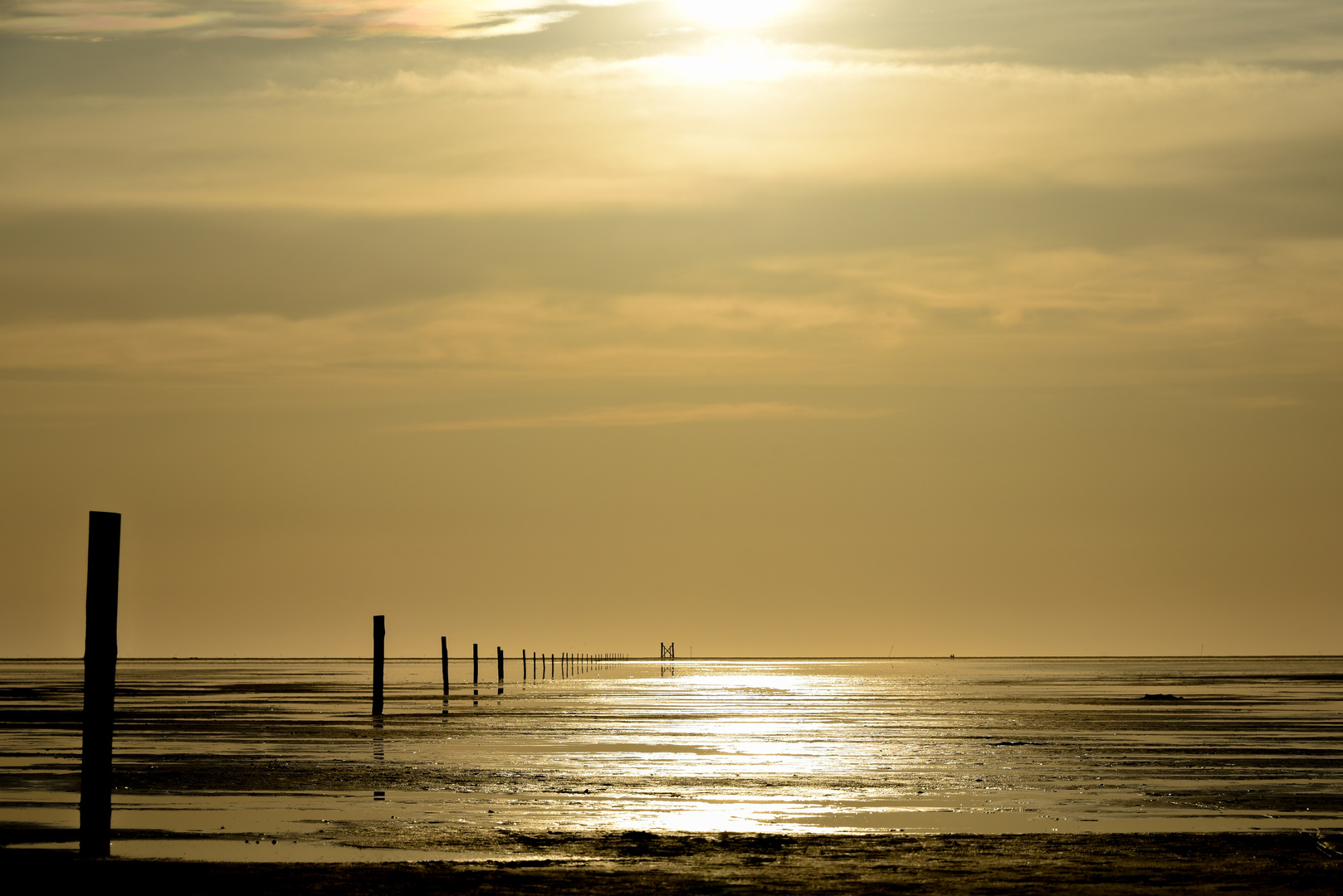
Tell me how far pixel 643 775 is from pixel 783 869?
11613mm

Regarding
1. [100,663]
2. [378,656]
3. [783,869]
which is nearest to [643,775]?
[783,869]

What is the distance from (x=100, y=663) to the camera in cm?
1703

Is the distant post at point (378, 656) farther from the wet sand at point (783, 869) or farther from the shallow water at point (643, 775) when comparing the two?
the wet sand at point (783, 869)

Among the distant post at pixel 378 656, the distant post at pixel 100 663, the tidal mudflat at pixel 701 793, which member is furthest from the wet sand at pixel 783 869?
the distant post at pixel 378 656

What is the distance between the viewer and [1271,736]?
1528 inches

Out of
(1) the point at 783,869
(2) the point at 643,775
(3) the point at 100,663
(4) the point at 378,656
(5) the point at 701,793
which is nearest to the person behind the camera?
(1) the point at 783,869

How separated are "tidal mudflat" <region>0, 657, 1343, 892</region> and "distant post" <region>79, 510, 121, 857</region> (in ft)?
2.31

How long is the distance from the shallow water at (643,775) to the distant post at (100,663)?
0.66 meters

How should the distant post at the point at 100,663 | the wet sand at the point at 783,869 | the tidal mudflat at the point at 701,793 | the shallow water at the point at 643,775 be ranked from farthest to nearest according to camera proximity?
1. the shallow water at the point at 643,775
2. the distant post at the point at 100,663
3. the tidal mudflat at the point at 701,793
4. the wet sand at the point at 783,869

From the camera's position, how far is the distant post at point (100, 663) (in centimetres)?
1677

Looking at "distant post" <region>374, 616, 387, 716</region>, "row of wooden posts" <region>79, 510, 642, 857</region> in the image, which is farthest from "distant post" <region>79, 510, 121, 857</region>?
"distant post" <region>374, 616, 387, 716</region>

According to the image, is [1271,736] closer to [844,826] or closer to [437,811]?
[844,826]

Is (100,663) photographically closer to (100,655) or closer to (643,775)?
(100,655)

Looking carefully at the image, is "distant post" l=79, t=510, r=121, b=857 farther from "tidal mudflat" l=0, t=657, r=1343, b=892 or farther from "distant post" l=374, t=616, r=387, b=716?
"distant post" l=374, t=616, r=387, b=716
